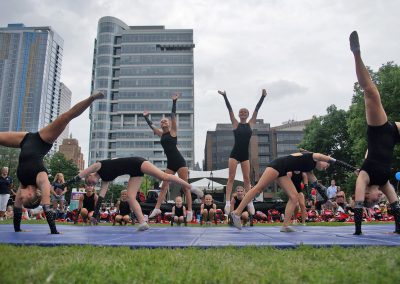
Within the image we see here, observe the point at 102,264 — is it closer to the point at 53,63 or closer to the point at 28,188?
the point at 28,188

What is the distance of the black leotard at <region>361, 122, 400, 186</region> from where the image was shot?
204 inches

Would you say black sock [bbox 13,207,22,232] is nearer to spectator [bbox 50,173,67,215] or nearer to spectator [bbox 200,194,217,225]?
spectator [bbox 50,173,67,215]

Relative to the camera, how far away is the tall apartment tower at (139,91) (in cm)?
8488

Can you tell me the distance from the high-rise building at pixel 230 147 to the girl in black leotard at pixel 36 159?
8116 centimetres

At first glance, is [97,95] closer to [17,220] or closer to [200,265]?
[17,220]

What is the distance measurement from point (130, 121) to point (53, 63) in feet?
183

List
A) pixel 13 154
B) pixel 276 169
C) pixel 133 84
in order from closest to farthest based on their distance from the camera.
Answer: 1. pixel 276 169
2. pixel 13 154
3. pixel 133 84

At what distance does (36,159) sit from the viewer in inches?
218

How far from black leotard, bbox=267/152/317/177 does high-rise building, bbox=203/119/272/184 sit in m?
80.1

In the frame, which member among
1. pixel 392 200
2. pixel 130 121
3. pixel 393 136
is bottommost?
pixel 392 200

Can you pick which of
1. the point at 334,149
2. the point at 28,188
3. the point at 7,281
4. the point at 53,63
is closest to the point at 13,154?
the point at 334,149

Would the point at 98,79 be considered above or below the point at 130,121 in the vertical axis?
above

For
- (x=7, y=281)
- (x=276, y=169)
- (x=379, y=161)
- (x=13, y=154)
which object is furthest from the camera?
(x=13, y=154)

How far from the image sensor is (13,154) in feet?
193
